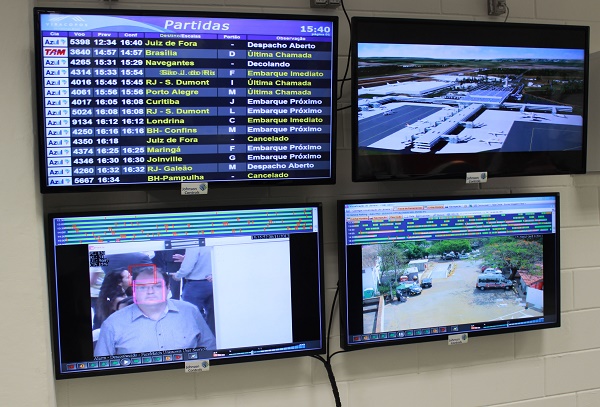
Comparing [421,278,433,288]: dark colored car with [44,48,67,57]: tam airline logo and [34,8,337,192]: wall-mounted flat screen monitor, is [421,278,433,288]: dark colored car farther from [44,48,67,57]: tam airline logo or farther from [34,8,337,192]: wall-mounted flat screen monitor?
[44,48,67,57]: tam airline logo

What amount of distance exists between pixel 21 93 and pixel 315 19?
36.3 inches

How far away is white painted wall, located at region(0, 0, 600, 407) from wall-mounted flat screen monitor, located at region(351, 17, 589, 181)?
8.4 inches

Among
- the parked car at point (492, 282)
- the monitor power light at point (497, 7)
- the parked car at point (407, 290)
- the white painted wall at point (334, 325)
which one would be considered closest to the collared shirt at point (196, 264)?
the white painted wall at point (334, 325)

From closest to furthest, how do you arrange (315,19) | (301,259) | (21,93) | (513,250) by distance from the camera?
(21,93), (315,19), (301,259), (513,250)

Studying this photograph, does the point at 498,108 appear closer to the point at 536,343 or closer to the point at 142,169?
the point at 536,343

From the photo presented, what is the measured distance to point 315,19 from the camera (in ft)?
5.92

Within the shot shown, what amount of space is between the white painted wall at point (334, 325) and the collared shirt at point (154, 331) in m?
0.17

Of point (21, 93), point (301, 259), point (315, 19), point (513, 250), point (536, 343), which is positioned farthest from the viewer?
point (536, 343)

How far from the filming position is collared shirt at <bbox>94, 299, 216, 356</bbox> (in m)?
1.82

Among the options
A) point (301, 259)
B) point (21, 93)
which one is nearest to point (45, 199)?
point (21, 93)

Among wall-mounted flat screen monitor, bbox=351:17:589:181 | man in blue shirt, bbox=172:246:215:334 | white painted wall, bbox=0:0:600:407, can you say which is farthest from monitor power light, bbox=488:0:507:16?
man in blue shirt, bbox=172:246:215:334

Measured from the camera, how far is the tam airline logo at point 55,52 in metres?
1.67

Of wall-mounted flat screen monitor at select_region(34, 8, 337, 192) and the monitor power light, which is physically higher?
the monitor power light

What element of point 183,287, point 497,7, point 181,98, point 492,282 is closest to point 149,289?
point 183,287
